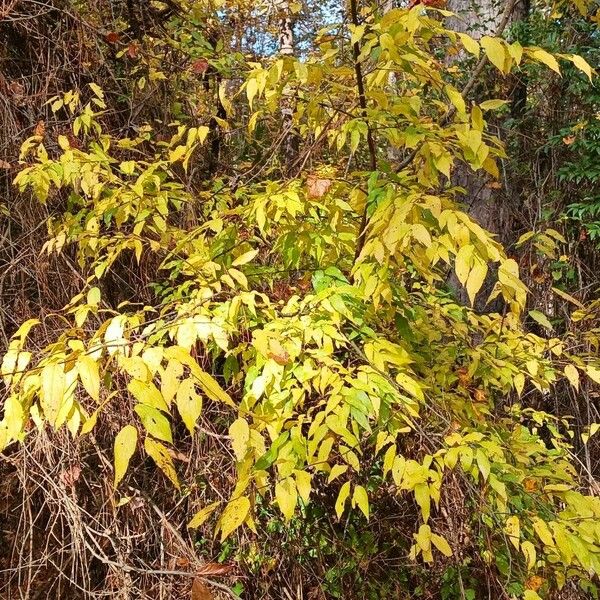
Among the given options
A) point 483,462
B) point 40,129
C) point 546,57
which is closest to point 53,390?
point 483,462

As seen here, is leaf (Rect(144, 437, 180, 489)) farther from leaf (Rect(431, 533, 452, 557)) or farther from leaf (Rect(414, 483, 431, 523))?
leaf (Rect(431, 533, 452, 557))

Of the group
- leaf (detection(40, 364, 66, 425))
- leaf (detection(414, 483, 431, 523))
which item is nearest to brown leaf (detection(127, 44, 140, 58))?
leaf (detection(40, 364, 66, 425))

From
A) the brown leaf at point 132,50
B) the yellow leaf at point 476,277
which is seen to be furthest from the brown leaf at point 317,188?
the brown leaf at point 132,50

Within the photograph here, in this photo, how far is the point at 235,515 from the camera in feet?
3.78

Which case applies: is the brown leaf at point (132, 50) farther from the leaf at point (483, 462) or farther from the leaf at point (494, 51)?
the leaf at point (483, 462)

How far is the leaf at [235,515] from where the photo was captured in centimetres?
113

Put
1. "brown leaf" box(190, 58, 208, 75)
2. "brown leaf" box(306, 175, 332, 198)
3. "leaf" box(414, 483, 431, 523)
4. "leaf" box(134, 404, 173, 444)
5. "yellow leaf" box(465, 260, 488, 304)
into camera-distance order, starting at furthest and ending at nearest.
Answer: "brown leaf" box(190, 58, 208, 75), "brown leaf" box(306, 175, 332, 198), "leaf" box(414, 483, 431, 523), "yellow leaf" box(465, 260, 488, 304), "leaf" box(134, 404, 173, 444)

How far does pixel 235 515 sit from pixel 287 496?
0.44 ft

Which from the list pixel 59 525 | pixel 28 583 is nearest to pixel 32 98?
pixel 59 525

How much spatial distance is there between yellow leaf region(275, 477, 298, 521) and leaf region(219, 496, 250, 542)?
9 centimetres

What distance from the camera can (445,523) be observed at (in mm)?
1891

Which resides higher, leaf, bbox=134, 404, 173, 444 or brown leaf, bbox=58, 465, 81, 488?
leaf, bbox=134, 404, 173, 444

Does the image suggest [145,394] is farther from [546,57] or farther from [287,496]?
[546,57]

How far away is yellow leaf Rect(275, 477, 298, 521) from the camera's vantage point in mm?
1077
